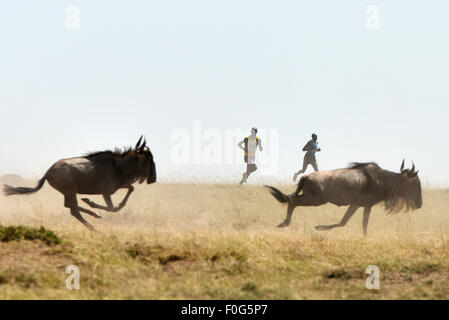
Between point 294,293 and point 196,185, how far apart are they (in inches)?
661

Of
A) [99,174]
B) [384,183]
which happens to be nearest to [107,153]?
[99,174]

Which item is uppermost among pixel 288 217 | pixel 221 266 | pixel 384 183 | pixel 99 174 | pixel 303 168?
pixel 99 174

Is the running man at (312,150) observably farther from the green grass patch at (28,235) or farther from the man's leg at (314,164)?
the green grass patch at (28,235)

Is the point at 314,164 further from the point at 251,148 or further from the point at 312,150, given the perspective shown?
the point at 251,148

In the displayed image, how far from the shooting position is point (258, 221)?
70.0ft

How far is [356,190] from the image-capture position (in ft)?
60.2

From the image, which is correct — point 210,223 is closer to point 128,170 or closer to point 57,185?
point 128,170

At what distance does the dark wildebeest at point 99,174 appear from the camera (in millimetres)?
16656

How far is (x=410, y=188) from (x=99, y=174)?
852 centimetres

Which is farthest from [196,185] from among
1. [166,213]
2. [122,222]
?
[122,222]

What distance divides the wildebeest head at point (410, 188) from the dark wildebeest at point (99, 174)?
6902 mm

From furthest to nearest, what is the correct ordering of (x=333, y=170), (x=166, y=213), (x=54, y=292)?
(x=166, y=213) < (x=333, y=170) < (x=54, y=292)

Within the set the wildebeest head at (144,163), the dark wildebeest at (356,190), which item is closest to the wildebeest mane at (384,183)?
the dark wildebeest at (356,190)

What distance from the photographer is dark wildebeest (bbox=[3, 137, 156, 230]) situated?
54.6ft
